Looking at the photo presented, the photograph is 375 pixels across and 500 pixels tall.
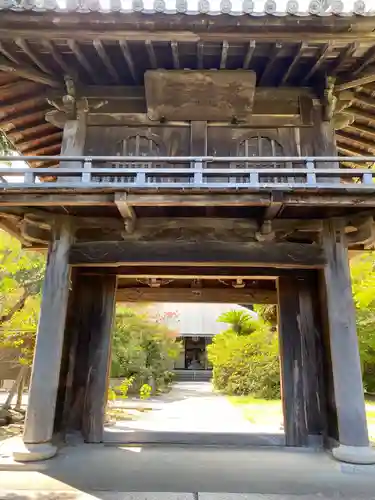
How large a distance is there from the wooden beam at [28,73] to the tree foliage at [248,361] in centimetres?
1617

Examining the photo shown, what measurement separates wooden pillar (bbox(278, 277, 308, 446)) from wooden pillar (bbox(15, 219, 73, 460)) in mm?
4200

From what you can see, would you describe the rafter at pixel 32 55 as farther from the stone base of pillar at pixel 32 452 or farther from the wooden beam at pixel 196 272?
the stone base of pillar at pixel 32 452

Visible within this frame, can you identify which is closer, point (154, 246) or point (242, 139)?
point (154, 246)

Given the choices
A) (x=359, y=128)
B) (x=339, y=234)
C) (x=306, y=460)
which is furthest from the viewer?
(x=359, y=128)

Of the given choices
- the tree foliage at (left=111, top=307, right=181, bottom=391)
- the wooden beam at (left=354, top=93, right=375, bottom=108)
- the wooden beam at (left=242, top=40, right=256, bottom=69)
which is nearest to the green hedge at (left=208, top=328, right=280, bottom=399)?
the tree foliage at (left=111, top=307, right=181, bottom=391)

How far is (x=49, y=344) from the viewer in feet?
20.6

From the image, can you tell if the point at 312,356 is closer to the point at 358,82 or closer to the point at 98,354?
the point at 98,354

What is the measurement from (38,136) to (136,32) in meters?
4.01

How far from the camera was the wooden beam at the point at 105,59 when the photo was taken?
6806 millimetres

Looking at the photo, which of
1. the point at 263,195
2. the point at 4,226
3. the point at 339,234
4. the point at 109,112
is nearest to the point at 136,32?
the point at 109,112

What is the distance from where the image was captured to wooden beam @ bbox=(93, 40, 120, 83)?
22.3ft

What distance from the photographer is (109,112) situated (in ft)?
26.1

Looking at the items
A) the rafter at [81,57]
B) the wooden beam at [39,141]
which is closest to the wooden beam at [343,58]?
the rafter at [81,57]

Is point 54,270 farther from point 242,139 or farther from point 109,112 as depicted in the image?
point 242,139
